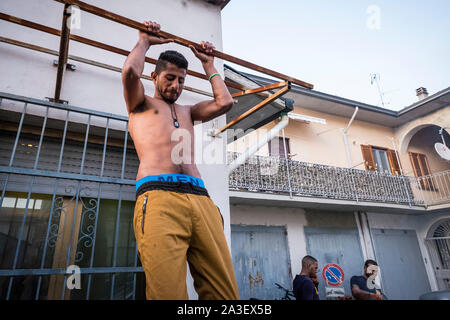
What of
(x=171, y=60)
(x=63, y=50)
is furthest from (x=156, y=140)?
(x=63, y=50)

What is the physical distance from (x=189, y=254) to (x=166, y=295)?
1.05 feet

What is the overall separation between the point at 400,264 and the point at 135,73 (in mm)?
12871

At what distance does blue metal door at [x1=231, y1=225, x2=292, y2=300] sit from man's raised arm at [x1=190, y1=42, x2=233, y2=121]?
698cm

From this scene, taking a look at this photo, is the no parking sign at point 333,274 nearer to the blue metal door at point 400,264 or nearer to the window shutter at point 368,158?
the blue metal door at point 400,264

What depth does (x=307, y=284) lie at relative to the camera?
472 cm

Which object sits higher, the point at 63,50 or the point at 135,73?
the point at 63,50

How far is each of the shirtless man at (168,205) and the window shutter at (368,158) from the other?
11741mm

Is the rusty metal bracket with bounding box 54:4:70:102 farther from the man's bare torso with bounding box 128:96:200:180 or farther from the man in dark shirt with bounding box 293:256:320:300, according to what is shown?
the man in dark shirt with bounding box 293:256:320:300

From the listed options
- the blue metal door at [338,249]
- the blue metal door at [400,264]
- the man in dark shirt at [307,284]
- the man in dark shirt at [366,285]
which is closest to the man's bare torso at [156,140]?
the man in dark shirt at [307,284]

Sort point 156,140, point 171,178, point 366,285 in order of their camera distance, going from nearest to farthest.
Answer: point 171,178 → point 156,140 → point 366,285

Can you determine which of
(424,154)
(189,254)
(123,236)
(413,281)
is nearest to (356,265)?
(413,281)

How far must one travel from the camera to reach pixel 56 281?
→ 2.65 meters

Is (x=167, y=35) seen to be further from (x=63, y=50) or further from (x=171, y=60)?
(x=63, y=50)

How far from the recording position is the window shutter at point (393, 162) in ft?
40.2
